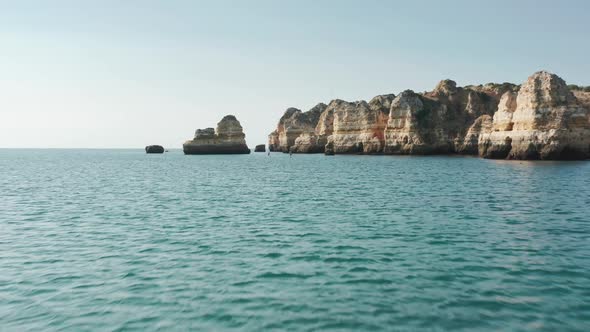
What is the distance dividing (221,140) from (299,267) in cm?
13516

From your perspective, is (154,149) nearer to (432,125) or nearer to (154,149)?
(154,149)

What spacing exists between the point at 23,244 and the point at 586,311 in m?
18.0

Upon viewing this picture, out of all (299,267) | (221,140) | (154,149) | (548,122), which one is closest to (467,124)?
(548,122)

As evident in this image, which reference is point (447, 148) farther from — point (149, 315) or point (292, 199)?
point (149, 315)

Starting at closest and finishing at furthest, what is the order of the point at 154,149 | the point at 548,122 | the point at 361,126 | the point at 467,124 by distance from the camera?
the point at 548,122, the point at 467,124, the point at 361,126, the point at 154,149

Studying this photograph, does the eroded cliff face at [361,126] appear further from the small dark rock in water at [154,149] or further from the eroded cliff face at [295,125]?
the small dark rock in water at [154,149]

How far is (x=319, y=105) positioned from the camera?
616ft

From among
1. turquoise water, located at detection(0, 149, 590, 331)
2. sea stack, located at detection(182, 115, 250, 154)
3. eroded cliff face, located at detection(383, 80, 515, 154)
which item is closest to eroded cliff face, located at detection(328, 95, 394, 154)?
eroded cliff face, located at detection(383, 80, 515, 154)

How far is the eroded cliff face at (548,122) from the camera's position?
213ft

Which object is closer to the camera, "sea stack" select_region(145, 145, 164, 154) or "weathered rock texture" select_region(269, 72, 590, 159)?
"weathered rock texture" select_region(269, 72, 590, 159)

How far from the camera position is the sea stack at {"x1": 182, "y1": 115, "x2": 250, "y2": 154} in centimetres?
14162

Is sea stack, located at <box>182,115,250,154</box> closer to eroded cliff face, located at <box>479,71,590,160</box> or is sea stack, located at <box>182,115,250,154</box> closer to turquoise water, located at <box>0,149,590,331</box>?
eroded cliff face, located at <box>479,71,590,160</box>

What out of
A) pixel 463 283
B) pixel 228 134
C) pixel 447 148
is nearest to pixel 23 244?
pixel 463 283

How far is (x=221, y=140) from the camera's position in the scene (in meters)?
145
